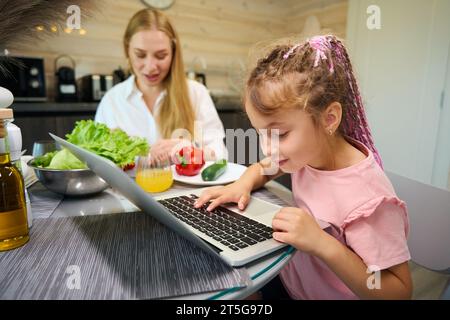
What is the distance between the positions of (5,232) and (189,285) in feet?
1.15

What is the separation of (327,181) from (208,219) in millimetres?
310

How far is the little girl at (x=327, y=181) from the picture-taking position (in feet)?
1.99

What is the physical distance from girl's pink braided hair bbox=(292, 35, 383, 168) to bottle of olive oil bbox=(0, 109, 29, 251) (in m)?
0.60

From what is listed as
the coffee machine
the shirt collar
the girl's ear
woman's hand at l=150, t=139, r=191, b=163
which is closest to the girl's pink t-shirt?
the girl's ear

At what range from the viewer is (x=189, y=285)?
0.44 meters

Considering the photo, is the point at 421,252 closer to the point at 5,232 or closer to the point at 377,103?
the point at 5,232

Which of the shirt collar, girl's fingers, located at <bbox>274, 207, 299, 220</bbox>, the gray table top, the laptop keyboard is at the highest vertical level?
the shirt collar

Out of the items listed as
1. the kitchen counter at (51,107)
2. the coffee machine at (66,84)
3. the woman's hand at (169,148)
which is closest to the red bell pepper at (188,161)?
the woman's hand at (169,148)

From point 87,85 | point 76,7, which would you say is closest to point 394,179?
point 76,7

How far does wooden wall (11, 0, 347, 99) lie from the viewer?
8.55ft

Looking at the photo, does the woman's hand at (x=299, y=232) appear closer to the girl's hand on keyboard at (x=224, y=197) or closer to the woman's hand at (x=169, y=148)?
the girl's hand on keyboard at (x=224, y=197)

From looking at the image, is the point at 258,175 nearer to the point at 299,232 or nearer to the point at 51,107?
the point at 299,232

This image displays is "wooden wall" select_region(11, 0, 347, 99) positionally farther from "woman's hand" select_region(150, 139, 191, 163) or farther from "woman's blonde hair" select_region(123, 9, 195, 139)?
"woman's hand" select_region(150, 139, 191, 163)

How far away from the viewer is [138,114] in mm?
1871
